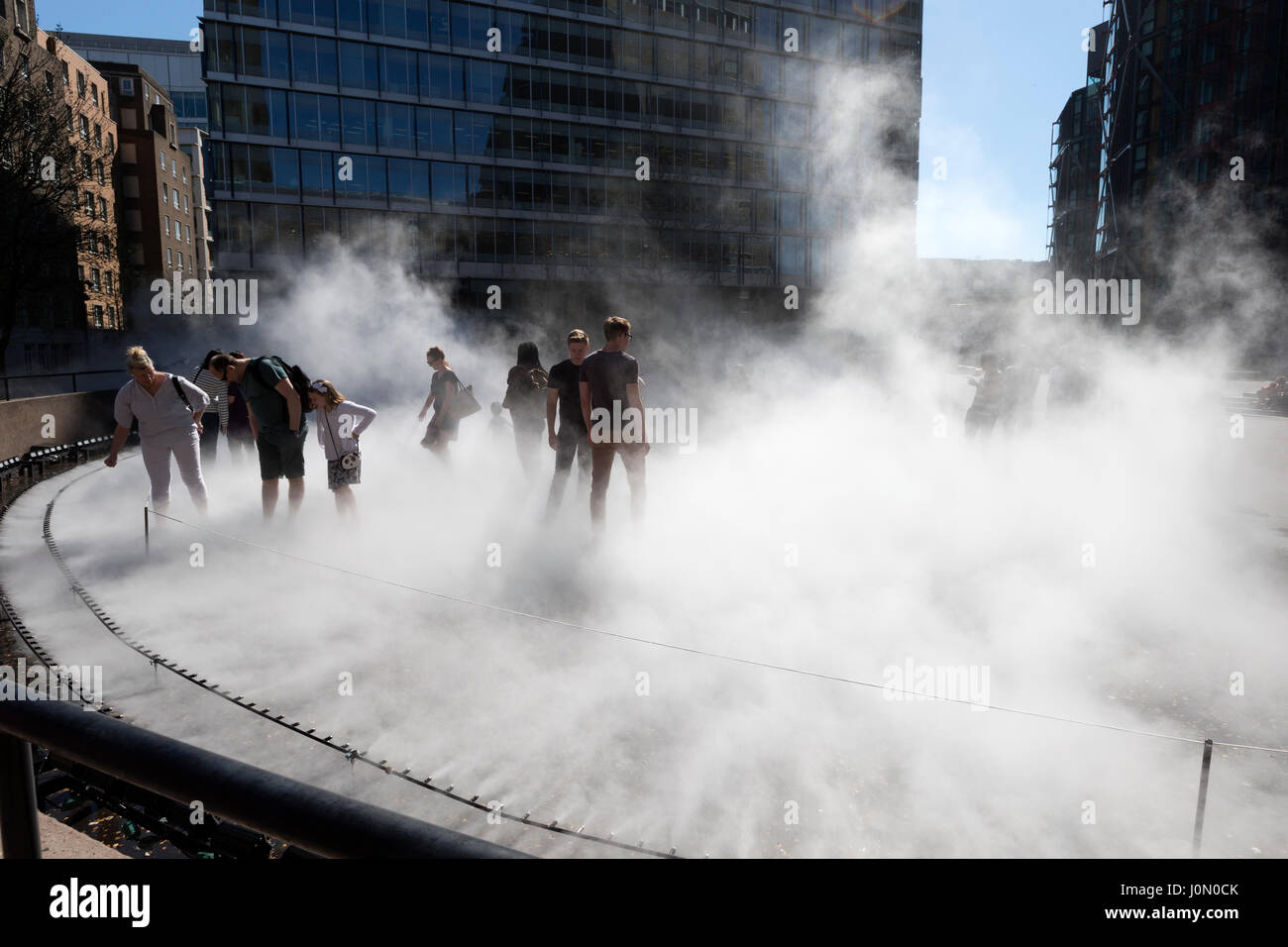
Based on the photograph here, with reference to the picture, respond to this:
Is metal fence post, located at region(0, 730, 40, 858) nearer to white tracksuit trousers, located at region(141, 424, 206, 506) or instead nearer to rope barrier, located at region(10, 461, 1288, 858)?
rope barrier, located at region(10, 461, 1288, 858)

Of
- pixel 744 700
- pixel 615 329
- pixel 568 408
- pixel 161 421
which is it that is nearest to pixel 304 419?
pixel 161 421

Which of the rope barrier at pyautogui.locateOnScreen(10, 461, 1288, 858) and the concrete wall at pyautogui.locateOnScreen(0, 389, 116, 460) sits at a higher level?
the concrete wall at pyautogui.locateOnScreen(0, 389, 116, 460)

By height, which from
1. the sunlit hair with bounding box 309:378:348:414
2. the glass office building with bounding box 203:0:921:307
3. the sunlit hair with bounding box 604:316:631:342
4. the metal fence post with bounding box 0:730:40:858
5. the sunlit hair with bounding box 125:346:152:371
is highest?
the glass office building with bounding box 203:0:921:307

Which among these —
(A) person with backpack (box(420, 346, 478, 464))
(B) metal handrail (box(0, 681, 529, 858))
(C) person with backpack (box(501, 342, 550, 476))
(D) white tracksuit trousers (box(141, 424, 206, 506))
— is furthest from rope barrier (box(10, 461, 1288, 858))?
(A) person with backpack (box(420, 346, 478, 464))

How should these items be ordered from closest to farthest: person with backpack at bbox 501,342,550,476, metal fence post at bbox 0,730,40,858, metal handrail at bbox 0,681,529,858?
1. metal handrail at bbox 0,681,529,858
2. metal fence post at bbox 0,730,40,858
3. person with backpack at bbox 501,342,550,476

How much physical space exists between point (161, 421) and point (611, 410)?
129 inches

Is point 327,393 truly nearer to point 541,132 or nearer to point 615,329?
point 615,329

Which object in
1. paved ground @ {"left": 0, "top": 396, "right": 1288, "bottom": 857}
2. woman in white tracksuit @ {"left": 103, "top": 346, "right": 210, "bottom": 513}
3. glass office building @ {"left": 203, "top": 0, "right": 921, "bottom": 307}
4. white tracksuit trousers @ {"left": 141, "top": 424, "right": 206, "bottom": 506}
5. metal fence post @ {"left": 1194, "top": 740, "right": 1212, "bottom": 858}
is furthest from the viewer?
glass office building @ {"left": 203, "top": 0, "right": 921, "bottom": 307}

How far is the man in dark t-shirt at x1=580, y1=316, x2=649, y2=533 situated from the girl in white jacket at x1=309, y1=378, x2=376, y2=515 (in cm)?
152

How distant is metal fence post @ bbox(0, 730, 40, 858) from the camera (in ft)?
4.54

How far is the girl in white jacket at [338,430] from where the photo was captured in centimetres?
567

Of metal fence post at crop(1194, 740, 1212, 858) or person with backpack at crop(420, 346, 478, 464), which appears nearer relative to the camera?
metal fence post at crop(1194, 740, 1212, 858)

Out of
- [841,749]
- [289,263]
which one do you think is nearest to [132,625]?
[841,749]

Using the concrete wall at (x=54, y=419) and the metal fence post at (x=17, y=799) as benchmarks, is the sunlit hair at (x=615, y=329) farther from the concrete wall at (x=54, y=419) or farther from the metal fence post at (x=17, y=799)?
the concrete wall at (x=54, y=419)
